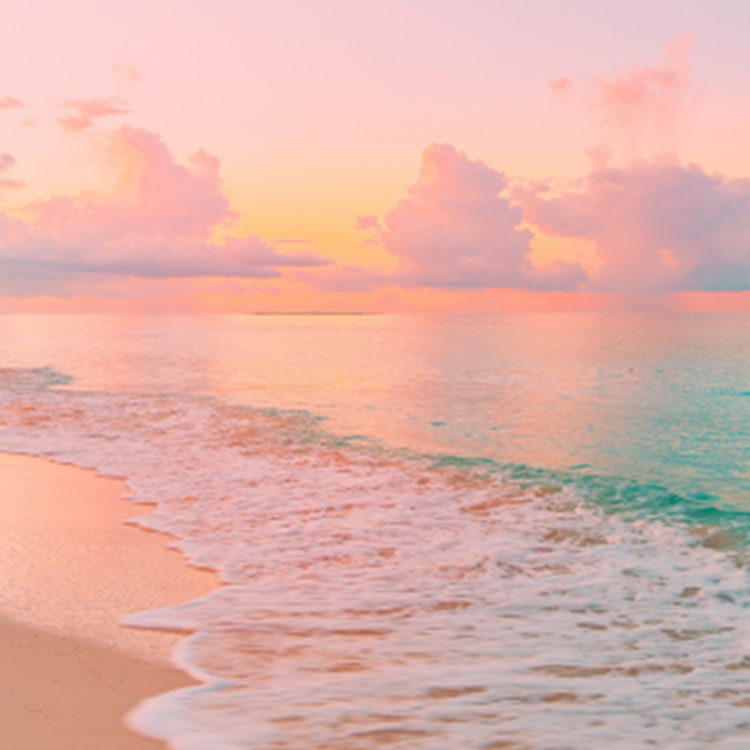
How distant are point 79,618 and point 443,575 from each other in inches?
161

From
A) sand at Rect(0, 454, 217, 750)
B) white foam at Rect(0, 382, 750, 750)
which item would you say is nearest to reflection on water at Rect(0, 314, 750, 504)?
white foam at Rect(0, 382, 750, 750)

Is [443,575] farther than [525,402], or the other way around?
[525,402]

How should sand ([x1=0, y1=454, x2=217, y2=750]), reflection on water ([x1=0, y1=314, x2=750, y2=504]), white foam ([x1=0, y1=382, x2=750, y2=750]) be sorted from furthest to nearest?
reflection on water ([x1=0, y1=314, x2=750, y2=504]) → white foam ([x1=0, y1=382, x2=750, y2=750]) → sand ([x1=0, y1=454, x2=217, y2=750])

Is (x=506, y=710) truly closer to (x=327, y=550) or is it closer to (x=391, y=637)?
(x=391, y=637)

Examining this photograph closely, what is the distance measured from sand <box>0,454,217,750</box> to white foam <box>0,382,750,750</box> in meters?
0.26

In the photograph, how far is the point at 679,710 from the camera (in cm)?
518

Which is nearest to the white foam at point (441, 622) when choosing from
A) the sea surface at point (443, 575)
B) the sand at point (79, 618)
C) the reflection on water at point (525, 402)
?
the sea surface at point (443, 575)

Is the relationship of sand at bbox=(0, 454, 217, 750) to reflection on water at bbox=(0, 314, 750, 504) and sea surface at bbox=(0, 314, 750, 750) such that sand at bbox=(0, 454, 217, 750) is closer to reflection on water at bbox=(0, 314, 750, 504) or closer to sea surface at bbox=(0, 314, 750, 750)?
sea surface at bbox=(0, 314, 750, 750)

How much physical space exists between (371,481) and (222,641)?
7613 millimetres

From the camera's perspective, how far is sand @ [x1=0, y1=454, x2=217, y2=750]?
475 cm

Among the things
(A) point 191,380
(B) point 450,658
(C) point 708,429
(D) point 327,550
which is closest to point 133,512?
(D) point 327,550

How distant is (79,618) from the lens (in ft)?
21.6

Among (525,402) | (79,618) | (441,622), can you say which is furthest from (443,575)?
(525,402)

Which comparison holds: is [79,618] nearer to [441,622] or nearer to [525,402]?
[441,622]
